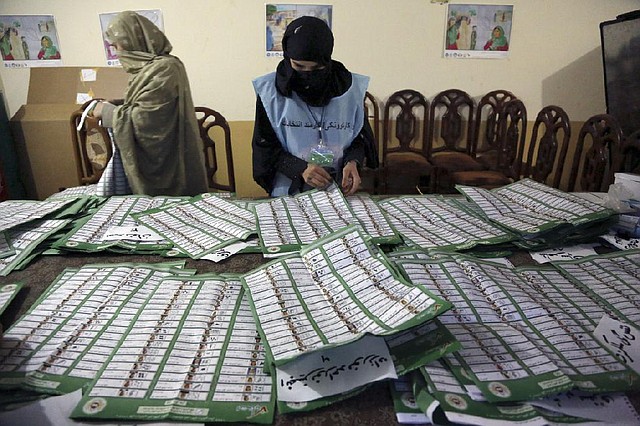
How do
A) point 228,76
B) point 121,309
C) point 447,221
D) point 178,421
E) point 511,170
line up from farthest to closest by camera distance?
point 228,76 → point 511,170 → point 447,221 → point 121,309 → point 178,421

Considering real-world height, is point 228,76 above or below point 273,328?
above

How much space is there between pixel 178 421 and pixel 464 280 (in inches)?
23.3

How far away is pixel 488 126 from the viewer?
10.7ft

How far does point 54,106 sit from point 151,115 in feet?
5.07

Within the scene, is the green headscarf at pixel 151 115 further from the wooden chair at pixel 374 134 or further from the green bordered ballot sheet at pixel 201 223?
the wooden chair at pixel 374 134

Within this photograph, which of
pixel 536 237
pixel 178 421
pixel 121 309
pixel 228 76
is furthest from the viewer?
pixel 228 76

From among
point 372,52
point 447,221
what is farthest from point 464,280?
point 372,52

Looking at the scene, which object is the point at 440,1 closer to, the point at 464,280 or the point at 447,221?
the point at 447,221

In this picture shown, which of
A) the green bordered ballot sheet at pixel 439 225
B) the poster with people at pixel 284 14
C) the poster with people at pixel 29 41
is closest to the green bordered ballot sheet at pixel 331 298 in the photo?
the green bordered ballot sheet at pixel 439 225

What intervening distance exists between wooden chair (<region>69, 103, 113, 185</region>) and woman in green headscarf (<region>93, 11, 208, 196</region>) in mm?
225

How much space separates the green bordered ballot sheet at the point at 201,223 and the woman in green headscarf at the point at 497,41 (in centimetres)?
268

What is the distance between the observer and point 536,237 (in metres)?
1.08

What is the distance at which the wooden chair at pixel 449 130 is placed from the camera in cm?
316

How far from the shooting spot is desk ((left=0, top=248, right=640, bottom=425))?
0.56 metres
